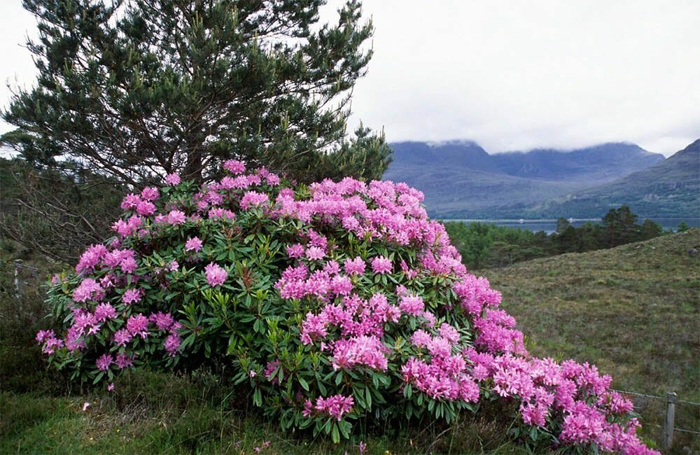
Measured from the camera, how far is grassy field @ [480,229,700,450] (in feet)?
41.3

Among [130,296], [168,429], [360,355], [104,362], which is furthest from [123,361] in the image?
[360,355]

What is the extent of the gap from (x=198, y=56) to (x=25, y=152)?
12.0 ft

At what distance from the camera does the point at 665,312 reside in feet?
64.3

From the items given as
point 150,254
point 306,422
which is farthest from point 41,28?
point 306,422

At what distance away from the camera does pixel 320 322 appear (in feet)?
9.98

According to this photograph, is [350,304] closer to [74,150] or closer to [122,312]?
[122,312]

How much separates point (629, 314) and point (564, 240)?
111 ft

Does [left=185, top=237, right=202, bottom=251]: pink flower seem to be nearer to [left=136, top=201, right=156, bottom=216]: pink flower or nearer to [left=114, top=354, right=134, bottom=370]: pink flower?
[left=136, top=201, right=156, bottom=216]: pink flower

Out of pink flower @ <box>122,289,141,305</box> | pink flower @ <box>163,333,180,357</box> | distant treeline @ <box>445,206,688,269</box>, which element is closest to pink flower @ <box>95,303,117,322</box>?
pink flower @ <box>122,289,141,305</box>

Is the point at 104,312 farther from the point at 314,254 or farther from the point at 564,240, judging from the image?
the point at 564,240

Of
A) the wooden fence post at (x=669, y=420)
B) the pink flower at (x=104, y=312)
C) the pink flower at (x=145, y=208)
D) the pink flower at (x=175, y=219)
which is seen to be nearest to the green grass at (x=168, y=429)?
the pink flower at (x=104, y=312)

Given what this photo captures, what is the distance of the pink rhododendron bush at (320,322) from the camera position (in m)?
2.96

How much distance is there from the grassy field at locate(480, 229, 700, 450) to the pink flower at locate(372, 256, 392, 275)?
4894mm

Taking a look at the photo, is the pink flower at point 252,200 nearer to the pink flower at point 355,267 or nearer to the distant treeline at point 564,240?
the pink flower at point 355,267
